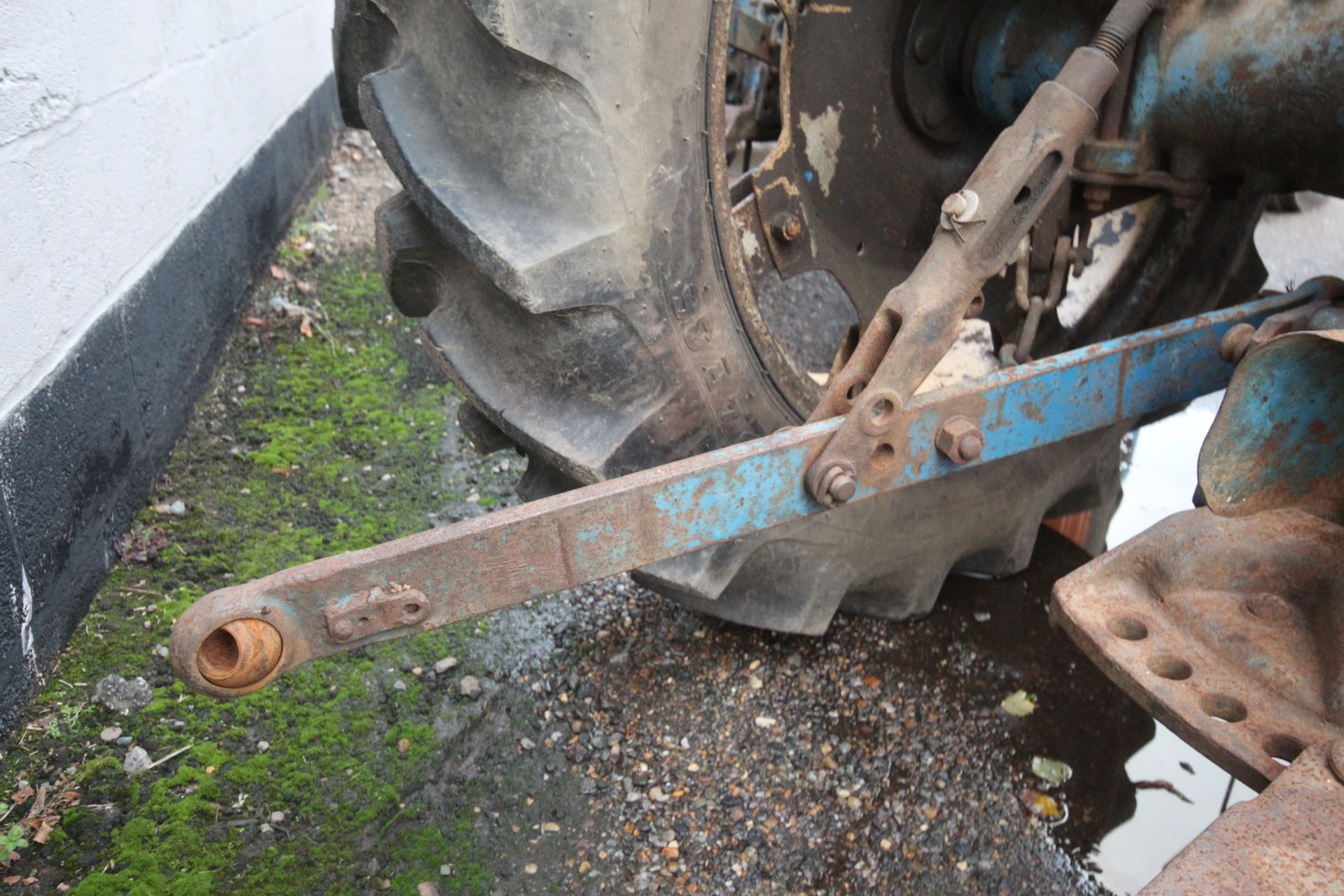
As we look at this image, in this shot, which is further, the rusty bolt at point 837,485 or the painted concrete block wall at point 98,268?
the painted concrete block wall at point 98,268

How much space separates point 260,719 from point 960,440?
125 cm

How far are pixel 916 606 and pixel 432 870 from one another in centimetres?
99

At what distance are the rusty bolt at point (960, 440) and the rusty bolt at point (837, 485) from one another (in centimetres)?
17

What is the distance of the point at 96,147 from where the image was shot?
7.13 ft

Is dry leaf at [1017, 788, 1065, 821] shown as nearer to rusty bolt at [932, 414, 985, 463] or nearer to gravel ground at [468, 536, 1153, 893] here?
gravel ground at [468, 536, 1153, 893]

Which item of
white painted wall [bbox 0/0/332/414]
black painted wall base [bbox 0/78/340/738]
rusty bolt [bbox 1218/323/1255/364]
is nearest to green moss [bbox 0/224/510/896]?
black painted wall base [bbox 0/78/340/738]

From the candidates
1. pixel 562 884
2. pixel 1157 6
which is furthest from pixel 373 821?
pixel 1157 6

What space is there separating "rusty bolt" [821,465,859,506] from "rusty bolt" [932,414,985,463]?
0.55ft

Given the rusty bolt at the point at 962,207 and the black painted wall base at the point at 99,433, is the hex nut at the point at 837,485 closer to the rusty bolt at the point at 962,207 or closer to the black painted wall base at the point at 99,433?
the rusty bolt at the point at 962,207

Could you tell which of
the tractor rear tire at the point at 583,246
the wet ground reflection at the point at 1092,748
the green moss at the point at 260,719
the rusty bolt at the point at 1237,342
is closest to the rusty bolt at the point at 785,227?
the tractor rear tire at the point at 583,246

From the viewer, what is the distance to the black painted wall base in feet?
5.70

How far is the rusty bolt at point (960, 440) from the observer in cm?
141

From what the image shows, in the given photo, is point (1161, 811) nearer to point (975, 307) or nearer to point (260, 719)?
point (975, 307)

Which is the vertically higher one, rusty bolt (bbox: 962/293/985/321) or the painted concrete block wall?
rusty bolt (bbox: 962/293/985/321)
